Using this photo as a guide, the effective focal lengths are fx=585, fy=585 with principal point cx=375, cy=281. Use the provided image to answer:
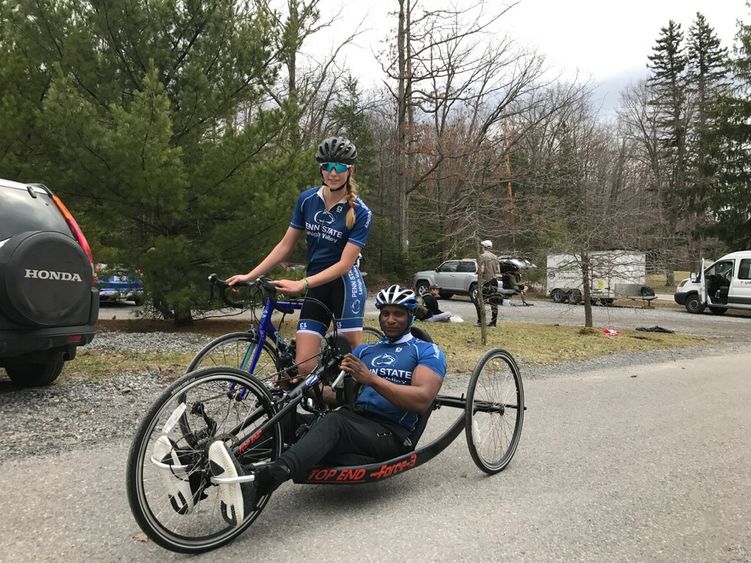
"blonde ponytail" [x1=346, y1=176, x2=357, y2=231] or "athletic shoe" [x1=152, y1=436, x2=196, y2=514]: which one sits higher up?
"blonde ponytail" [x1=346, y1=176, x2=357, y2=231]

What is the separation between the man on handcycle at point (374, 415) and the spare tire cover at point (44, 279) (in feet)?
8.97

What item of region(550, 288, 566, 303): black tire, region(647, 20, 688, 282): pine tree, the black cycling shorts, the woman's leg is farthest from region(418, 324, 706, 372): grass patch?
region(647, 20, 688, 282): pine tree

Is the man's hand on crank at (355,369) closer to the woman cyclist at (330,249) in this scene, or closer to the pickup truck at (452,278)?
the woman cyclist at (330,249)

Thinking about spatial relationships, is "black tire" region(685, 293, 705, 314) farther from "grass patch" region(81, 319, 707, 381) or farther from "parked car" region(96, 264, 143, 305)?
"parked car" region(96, 264, 143, 305)

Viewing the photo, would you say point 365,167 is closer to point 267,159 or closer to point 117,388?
point 267,159

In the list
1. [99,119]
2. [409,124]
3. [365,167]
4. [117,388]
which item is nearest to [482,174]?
[409,124]

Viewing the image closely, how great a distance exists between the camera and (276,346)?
4164 mm

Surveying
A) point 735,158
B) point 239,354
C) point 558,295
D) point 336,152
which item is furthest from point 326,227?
point 735,158

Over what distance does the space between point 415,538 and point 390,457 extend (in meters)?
0.52

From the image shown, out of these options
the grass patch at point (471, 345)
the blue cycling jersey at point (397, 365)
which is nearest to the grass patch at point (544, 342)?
the grass patch at point (471, 345)

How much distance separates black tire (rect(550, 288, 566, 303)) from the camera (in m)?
24.3

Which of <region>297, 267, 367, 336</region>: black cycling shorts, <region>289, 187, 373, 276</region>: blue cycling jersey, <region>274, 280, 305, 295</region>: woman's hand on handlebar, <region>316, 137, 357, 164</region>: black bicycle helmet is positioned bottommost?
<region>297, 267, 367, 336</region>: black cycling shorts

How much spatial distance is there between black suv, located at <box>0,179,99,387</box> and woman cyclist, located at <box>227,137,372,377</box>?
1926 mm

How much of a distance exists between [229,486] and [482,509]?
151cm
